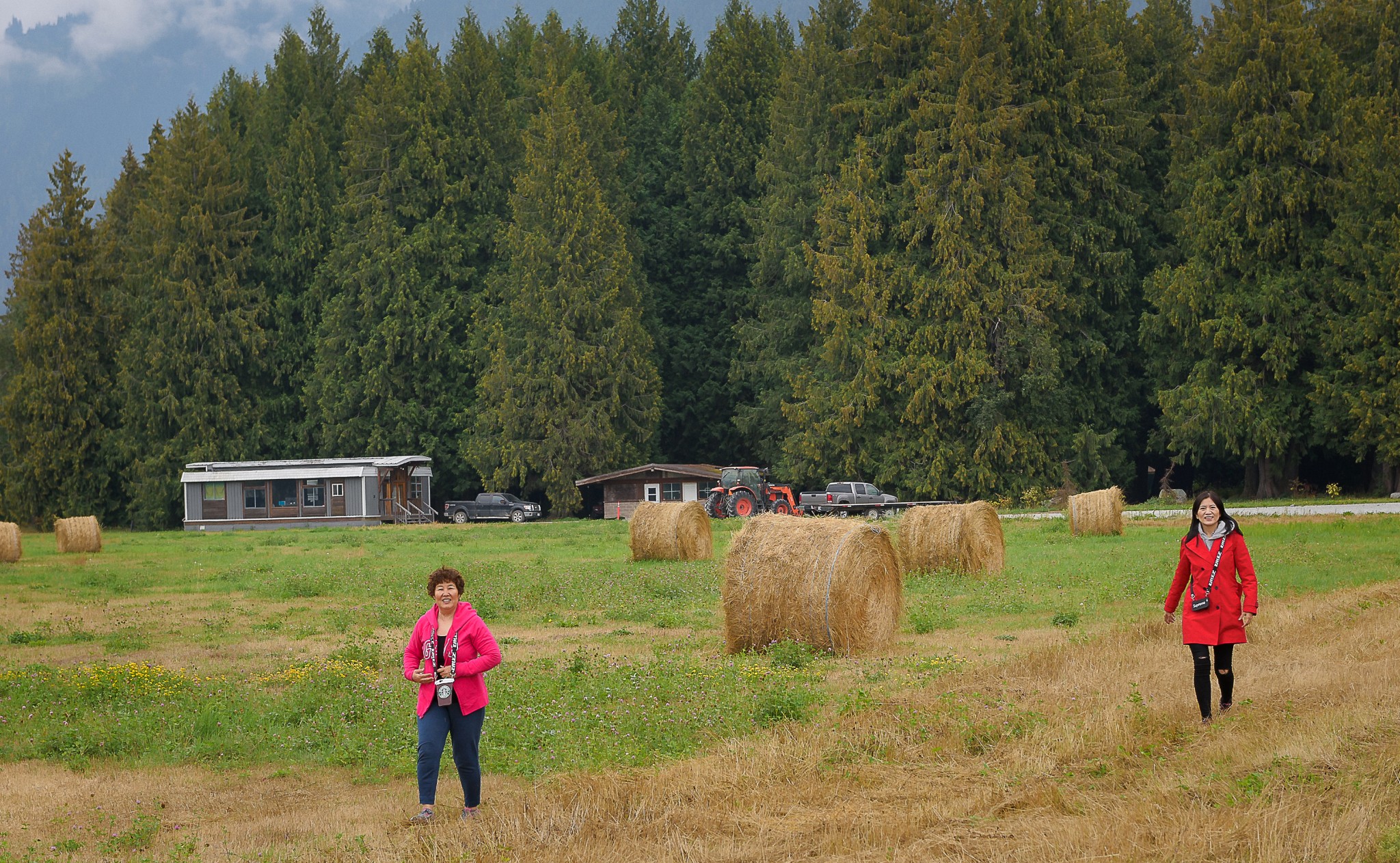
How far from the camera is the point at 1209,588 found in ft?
31.1

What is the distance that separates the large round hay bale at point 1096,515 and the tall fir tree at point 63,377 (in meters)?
42.4

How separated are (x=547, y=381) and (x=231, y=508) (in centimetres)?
1322

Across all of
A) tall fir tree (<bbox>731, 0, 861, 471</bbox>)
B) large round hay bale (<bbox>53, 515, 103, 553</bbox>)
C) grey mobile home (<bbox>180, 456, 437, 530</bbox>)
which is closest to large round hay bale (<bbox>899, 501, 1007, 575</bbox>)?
large round hay bale (<bbox>53, 515, 103, 553</bbox>)

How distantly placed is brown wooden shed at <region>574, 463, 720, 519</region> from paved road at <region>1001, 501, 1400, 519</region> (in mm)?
15431

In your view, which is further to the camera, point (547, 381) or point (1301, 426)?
point (547, 381)

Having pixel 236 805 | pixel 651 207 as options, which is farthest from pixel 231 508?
pixel 236 805

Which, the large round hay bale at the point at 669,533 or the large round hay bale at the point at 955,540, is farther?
the large round hay bale at the point at 669,533

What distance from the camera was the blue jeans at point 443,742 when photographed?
301 inches

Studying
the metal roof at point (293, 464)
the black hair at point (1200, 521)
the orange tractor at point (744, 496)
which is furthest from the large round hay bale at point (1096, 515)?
the metal roof at point (293, 464)

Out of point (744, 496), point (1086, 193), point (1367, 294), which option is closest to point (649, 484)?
point (744, 496)

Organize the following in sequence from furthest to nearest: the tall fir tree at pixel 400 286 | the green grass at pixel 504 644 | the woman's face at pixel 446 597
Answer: the tall fir tree at pixel 400 286, the green grass at pixel 504 644, the woman's face at pixel 446 597

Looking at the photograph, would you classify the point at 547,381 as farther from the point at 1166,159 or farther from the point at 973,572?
the point at 973,572

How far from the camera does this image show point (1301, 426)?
44031 mm

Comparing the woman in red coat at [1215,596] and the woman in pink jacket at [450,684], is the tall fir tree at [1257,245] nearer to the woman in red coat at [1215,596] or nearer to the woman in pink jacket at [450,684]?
the woman in red coat at [1215,596]
